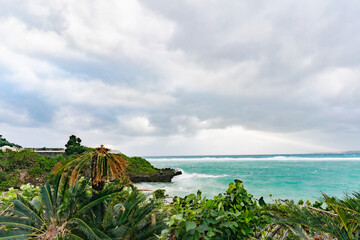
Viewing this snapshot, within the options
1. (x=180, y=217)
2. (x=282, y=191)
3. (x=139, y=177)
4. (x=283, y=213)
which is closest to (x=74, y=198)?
(x=180, y=217)

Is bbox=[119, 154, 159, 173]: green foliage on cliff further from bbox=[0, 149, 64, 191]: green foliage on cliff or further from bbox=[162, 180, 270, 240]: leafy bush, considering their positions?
bbox=[162, 180, 270, 240]: leafy bush

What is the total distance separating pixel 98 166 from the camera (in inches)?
129

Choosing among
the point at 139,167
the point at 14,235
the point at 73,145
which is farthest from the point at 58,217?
the point at 73,145

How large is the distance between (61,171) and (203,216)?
239 centimetres

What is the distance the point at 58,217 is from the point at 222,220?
261 cm

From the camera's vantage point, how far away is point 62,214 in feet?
11.3

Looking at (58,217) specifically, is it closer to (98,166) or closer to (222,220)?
(98,166)

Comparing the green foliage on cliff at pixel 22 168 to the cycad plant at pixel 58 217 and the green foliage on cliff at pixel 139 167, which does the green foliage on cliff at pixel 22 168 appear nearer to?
the green foliage on cliff at pixel 139 167

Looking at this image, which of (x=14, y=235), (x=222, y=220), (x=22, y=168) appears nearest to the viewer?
(x=222, y=220)

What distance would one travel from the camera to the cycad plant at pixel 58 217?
3.04 m

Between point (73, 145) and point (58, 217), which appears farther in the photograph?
point (73, 145)

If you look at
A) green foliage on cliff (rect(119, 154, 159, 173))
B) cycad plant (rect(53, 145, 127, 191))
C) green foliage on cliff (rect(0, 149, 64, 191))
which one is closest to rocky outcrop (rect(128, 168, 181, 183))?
green foliage on cliff (rect(119, 154, 159, 173))

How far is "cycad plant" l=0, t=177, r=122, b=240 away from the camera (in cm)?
304

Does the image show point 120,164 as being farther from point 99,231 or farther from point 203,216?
point 203,216
